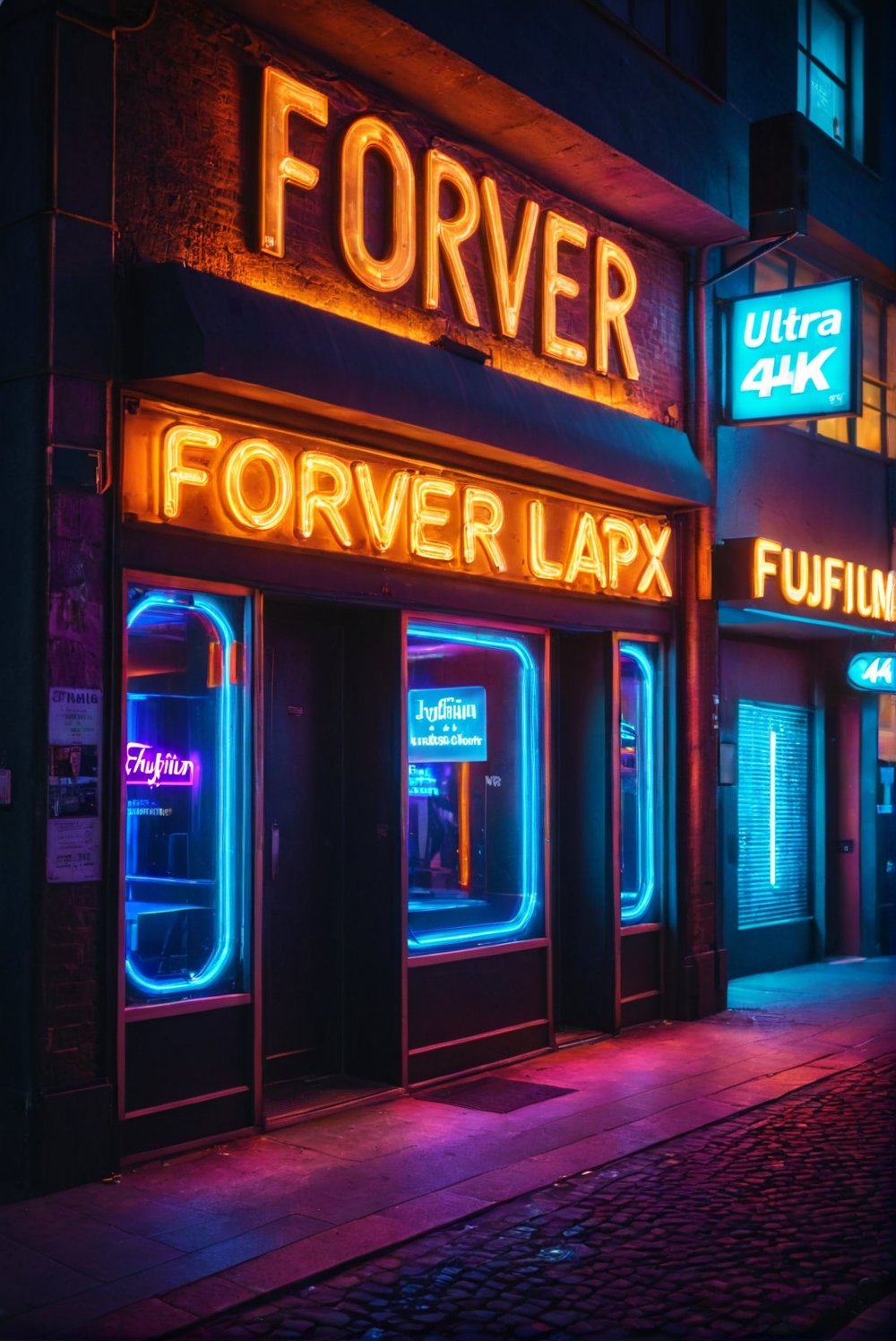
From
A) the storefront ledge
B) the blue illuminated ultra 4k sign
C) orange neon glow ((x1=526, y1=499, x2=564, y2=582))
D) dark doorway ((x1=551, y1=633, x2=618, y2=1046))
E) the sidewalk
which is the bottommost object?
the sidewalk

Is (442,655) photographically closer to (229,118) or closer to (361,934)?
(361,934)

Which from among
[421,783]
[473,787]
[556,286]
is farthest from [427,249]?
[473,787]

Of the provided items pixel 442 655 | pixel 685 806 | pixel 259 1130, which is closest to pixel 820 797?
pixel 685 806

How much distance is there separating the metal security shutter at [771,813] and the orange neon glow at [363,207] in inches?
248

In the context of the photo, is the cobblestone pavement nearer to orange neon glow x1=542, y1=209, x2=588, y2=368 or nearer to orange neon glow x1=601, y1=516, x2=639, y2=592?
orange neon glow x1=601, y1=516, x2=639, y2=592

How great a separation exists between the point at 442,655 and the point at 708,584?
287 centimetres

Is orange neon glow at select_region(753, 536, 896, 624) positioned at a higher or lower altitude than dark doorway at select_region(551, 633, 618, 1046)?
higher

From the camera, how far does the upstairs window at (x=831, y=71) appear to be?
13711 mm

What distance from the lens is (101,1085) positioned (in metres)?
6.43

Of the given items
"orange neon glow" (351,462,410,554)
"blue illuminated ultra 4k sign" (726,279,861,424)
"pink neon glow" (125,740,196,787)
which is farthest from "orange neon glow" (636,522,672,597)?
"pink neon glow" (125,740,196,787)

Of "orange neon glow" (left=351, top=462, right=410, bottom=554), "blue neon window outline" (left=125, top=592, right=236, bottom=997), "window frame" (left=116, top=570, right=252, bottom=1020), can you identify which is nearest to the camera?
"window frame" (left=116, top=570, right=252, bottom=1020)

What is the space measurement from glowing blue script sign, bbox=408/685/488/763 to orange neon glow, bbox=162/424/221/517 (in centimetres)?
226

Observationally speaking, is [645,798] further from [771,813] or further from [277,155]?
[277,155]

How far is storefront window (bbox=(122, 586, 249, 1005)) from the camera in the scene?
723cm
